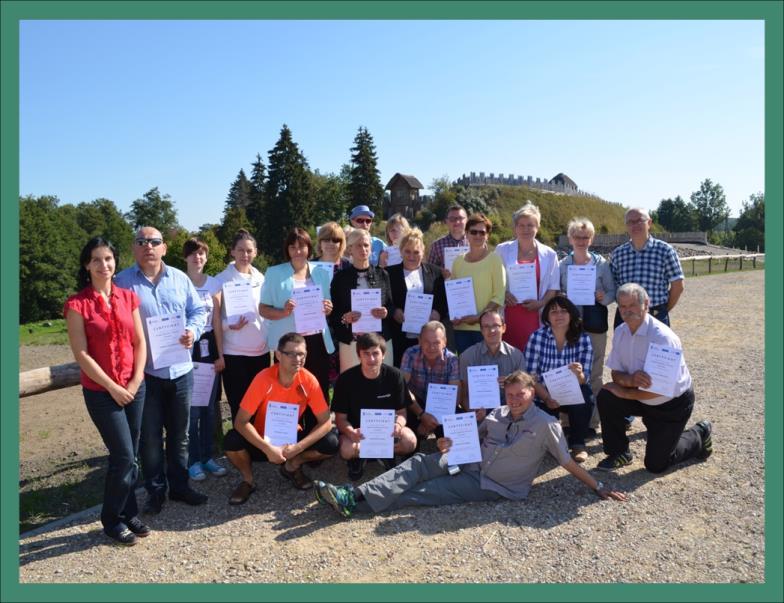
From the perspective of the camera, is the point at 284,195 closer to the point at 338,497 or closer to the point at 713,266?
the point at 713,266

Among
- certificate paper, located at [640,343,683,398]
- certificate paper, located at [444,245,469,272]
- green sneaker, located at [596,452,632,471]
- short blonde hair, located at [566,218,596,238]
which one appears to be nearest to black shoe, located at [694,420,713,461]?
green sneaker, located at [596,452,632,471]

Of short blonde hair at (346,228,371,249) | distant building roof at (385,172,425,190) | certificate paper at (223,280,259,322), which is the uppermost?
distant building roof at (385,172,425,190)

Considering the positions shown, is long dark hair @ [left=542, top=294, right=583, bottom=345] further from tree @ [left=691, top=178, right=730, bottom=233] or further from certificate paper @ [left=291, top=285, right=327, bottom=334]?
tree @ [left=691, top=178, right=730, bottom=233]

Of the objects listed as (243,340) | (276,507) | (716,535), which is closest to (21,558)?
(276,507)

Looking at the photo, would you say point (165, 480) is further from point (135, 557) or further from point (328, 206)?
point (328, 206)

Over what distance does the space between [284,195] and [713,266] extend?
33.0 meters

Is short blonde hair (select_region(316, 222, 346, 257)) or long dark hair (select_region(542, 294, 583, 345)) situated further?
short blonde hair (select_region(316, 222, 346, 257))

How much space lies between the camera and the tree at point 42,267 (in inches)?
1608

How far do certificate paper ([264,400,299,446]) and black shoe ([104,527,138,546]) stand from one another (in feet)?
4.45

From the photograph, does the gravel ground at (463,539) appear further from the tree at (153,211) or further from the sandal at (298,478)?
the tree at (153,211)

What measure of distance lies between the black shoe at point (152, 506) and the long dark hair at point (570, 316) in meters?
4.30

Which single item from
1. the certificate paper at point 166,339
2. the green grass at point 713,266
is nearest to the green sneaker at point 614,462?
the certificate paper at point 166,339

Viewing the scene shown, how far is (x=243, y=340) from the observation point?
241 inches

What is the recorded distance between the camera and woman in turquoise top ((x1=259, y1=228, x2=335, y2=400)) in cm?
612
